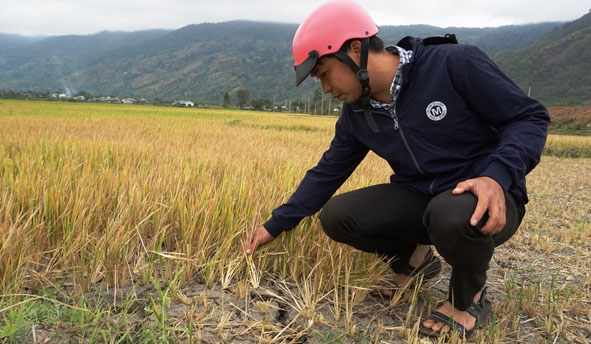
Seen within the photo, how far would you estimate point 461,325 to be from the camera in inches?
58.6

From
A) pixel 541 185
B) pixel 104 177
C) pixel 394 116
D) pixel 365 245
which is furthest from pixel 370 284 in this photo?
pixel 541 185

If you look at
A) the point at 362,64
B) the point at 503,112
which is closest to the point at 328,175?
the point at 362,64

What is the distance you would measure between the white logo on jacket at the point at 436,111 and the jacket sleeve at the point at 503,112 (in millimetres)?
91

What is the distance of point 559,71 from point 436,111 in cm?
7458

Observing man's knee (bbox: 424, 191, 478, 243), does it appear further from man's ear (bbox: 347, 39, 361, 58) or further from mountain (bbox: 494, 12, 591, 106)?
mountain (bbox: 494, 12, 591, 106)

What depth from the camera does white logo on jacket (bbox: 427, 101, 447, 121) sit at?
5.12ft

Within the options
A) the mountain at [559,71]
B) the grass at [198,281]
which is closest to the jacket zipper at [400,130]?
the grass at [198,281]

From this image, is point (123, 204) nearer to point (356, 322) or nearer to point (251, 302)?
point (251, 302)

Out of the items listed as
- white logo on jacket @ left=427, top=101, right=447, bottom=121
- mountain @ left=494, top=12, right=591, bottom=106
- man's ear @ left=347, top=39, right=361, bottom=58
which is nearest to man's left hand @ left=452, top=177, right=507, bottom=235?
white logo on jacket @ left=427, top=101, right=447, bottom=121

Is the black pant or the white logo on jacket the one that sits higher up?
the white logo on jacket

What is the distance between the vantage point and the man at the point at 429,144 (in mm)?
1339

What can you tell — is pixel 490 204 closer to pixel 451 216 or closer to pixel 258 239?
pixel 451 216

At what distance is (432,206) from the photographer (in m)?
1.45

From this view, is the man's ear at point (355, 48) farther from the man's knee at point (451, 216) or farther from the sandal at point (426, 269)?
the sandal at point (426, 269)
